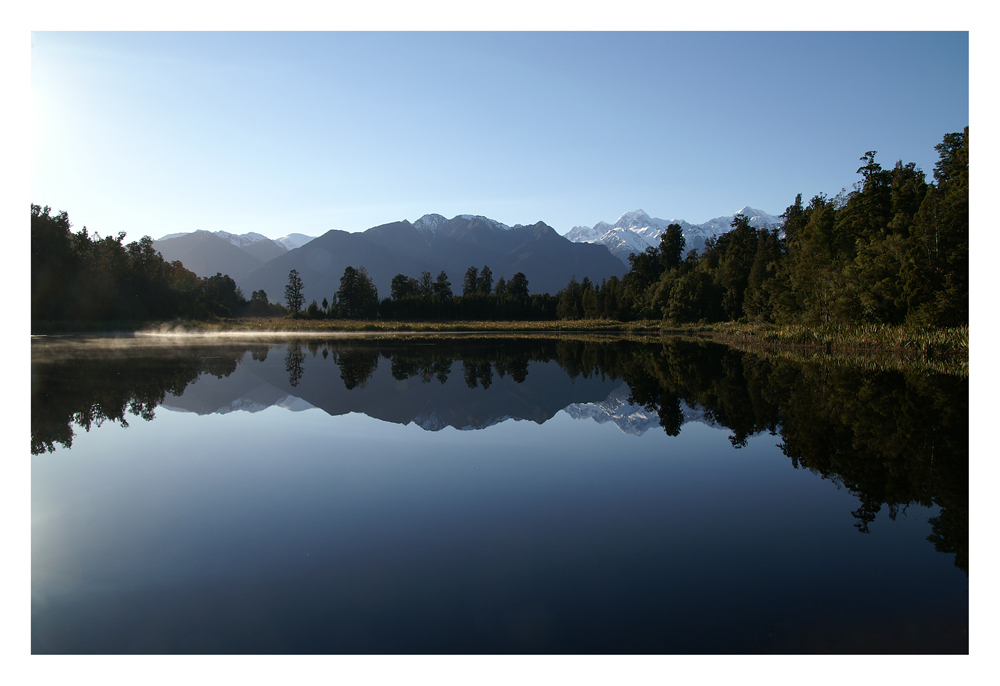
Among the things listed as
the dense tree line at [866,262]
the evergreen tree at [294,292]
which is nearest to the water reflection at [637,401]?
the dense tree line at [866,262]

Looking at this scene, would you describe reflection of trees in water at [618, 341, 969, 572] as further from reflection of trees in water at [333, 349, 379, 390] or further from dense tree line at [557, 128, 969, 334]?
dense tree line at [557, 128, 969, 334]

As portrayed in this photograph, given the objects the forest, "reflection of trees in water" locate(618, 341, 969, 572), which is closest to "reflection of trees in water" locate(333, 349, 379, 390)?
"reflection of trees in water" locate(618, 341, 969, 572)

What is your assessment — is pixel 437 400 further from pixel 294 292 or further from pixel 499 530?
pixel 294 292

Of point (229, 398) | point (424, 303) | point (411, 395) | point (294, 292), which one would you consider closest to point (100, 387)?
point (229, 398)

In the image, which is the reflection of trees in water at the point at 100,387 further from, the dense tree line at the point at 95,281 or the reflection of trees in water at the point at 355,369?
the dense tree line at the point at 95,281

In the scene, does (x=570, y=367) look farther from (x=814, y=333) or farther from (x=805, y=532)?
(x=814, y=333)

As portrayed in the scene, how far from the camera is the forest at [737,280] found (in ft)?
88.2

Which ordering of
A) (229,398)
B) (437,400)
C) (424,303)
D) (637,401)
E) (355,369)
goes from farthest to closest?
1. (424,303)
2. (355,369)
3. (229,398)
4. (637,401)
5. (437,400)

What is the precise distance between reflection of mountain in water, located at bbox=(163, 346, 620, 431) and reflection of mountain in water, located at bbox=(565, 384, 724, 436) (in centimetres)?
41

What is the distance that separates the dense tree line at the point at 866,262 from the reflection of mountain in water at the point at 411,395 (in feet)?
71.2

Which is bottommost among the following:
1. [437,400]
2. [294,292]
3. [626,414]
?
[626,414]

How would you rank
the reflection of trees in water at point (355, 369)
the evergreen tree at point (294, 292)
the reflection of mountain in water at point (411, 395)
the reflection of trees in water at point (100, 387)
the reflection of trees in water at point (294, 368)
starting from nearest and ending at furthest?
the reflection of trees in water at point (100, 387), the reflection of mountain in water at point (411, 395), the reflection of trees in water at point (355, 369), the reflection of trees in water at point (294, 368), the evergreen tree at point (294, 292)

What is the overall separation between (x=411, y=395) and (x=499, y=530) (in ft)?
26.9

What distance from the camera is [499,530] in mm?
4840
